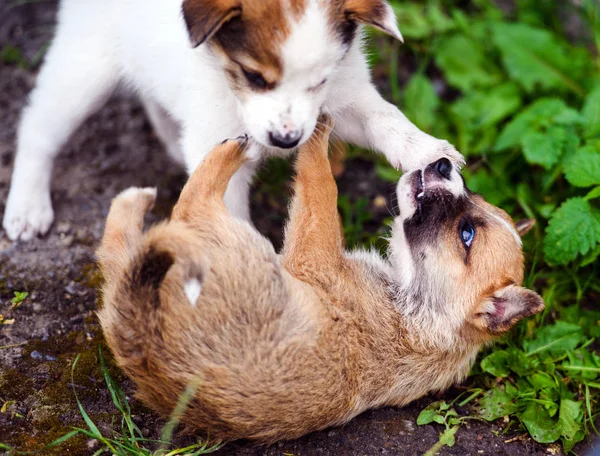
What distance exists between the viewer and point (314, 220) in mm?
4332

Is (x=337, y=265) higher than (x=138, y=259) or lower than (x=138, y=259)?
lower

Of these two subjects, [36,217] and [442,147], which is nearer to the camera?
[442,147]

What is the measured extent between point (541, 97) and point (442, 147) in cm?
230

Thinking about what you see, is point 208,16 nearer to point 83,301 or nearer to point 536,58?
point 83,301

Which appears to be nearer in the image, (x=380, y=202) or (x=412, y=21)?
(x=380, y=202)

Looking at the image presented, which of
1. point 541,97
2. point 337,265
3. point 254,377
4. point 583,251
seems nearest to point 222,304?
point 254,377

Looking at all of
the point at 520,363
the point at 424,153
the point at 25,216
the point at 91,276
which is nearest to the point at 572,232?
the point at 520,363

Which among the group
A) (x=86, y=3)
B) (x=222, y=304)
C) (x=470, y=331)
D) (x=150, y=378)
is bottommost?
(x=470, y=331)

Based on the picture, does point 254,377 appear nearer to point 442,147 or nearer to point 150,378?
point 150,378

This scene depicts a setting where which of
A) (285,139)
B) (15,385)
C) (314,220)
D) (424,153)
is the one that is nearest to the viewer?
(285,139)

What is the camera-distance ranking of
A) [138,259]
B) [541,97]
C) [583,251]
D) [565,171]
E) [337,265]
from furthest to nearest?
[541,97] < [565,171] < [583,251] < [337,265] < [138,259]

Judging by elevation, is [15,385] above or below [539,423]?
above

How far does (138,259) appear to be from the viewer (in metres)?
3.72

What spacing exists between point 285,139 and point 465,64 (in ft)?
11.2
